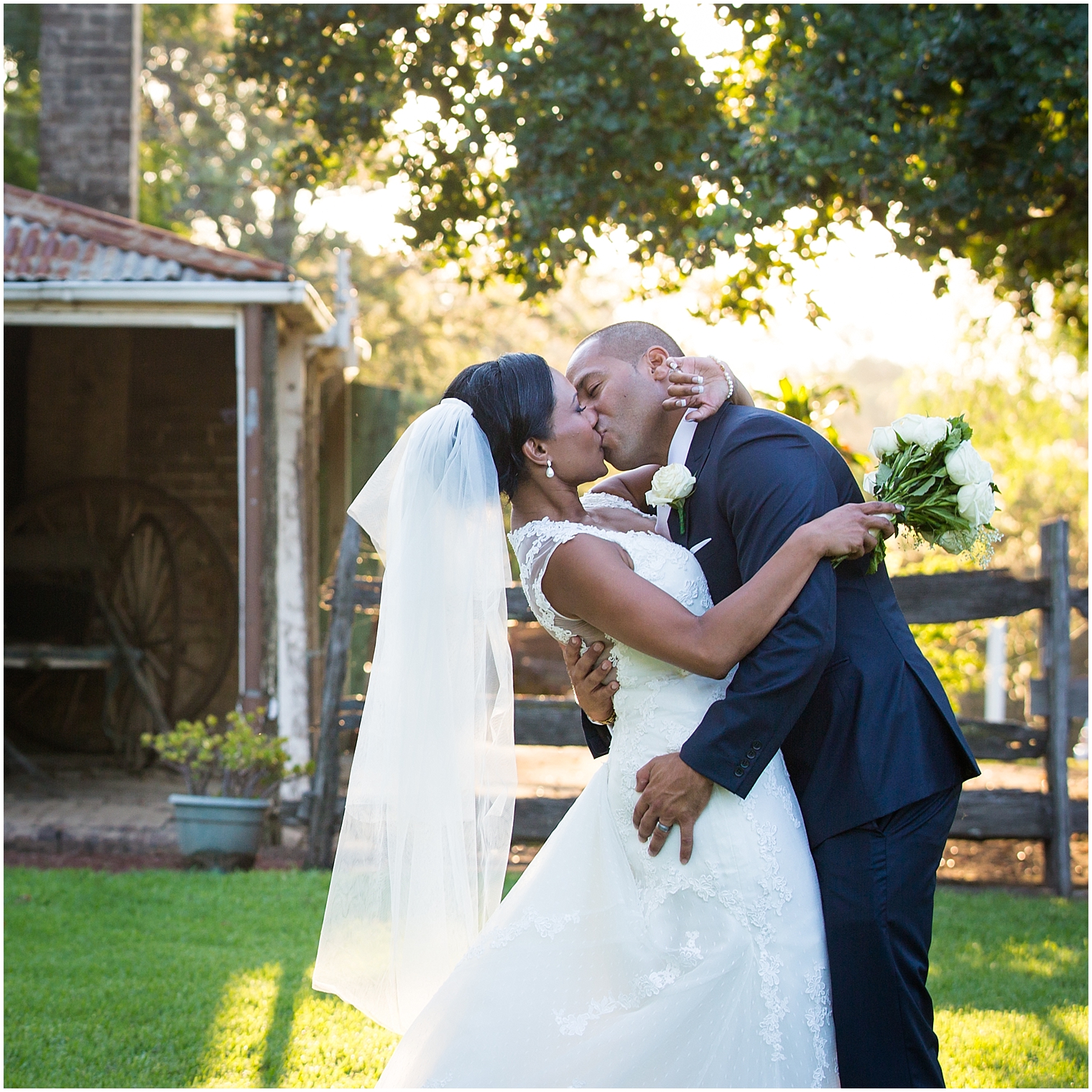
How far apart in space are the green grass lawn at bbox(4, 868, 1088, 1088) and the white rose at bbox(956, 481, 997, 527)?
6.78ft

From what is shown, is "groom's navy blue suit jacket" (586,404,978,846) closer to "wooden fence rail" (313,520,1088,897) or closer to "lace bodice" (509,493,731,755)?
"lace bodice" (509,493,731,755)

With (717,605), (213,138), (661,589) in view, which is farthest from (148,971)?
(213,138)

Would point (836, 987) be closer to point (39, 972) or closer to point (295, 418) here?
point (39, 972)

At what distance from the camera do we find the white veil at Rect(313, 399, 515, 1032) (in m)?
2.69

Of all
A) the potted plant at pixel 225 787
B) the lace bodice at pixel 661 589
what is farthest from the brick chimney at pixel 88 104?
the lace bodice at pixel 661 589

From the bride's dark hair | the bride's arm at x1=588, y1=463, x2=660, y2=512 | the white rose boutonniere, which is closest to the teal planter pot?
the bride's arm at x1=588, y1=463, x2=660, y2=512

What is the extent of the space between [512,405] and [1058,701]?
180 inches

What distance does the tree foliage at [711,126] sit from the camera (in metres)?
6.78

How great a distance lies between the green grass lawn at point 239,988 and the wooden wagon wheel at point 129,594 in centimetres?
424

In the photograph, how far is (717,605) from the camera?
2383 millimetres

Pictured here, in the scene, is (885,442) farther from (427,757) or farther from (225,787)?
(225,787)

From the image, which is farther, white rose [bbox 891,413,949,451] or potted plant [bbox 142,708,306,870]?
potted plant [bbox 142,708,306,870]

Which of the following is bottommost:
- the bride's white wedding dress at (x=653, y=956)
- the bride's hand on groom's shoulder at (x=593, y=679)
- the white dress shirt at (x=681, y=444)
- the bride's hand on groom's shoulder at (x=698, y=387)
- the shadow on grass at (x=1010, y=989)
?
the shadow on grass at (x=1010, y=989)

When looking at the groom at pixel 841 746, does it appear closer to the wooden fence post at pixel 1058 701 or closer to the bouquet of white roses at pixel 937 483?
the bouquet of white roses at pixel 937 483
